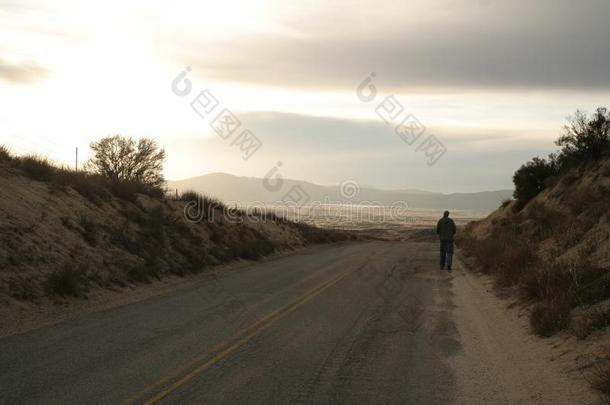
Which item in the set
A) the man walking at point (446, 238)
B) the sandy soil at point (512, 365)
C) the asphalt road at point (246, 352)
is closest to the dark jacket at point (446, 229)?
the man walking at point (446, 238)

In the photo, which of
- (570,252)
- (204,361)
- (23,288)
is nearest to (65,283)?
(23,288)

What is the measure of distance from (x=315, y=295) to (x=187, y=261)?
26.5ft

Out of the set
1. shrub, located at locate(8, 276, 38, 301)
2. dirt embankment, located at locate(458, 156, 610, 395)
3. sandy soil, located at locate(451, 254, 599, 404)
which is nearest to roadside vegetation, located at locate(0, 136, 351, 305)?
shrub, located at locate(8, 276, 38, 301)

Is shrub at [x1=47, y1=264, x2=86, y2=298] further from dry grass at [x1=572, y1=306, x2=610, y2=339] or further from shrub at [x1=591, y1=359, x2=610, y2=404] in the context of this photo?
shrub at [x1=591, y1=359, x2=610, y2=404]

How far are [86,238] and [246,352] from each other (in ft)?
35.4

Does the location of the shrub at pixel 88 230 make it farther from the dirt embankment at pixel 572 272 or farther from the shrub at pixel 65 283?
the dirt embankment at pixel 572 272

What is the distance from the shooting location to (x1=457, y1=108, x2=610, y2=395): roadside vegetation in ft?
32.7

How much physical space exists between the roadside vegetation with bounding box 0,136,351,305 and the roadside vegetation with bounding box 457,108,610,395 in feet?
34.4

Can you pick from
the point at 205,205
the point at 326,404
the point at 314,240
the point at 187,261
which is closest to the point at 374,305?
the point at 326,404

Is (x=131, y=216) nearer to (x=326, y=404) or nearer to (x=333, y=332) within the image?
(x=333, y=332)

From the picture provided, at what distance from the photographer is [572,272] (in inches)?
443

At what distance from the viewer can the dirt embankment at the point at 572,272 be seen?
8.79 meters

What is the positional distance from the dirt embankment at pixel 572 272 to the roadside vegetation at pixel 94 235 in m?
10.5

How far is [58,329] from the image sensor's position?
33.8ft
